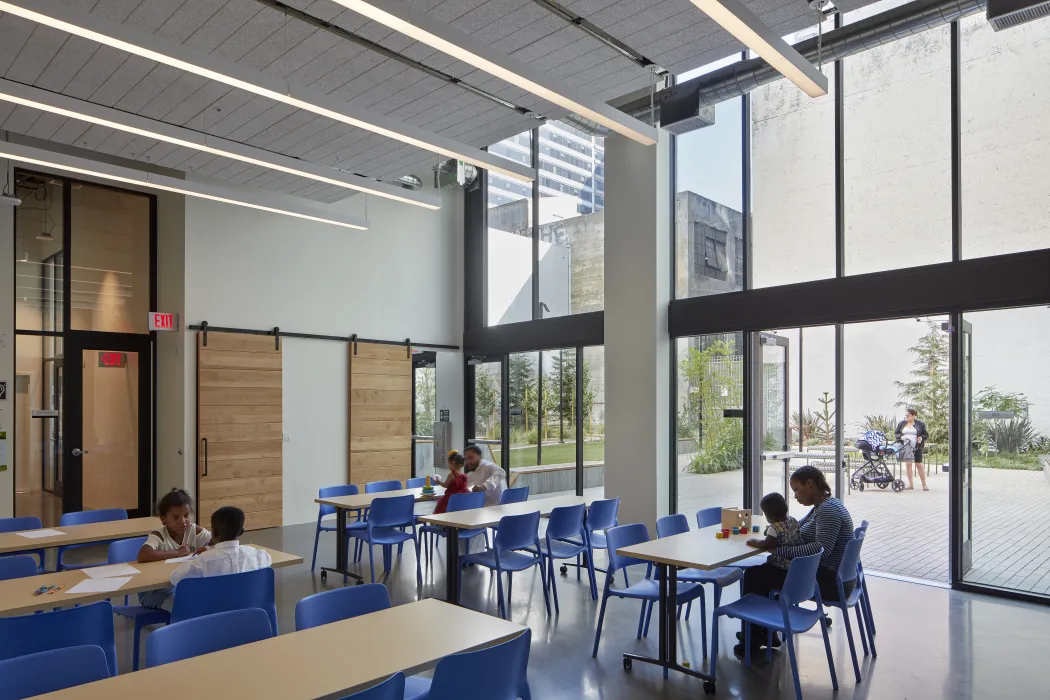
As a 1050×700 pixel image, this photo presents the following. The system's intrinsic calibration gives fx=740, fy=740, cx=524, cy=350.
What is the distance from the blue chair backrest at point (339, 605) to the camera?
123 inches

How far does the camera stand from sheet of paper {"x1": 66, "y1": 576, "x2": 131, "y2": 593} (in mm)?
3584

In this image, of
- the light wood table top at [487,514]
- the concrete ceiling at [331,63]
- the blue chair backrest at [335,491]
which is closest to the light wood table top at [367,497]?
the blue chair backrest at [335,491]

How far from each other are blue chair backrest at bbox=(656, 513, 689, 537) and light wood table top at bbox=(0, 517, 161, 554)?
360 centimetres

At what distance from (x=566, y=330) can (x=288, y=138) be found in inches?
178

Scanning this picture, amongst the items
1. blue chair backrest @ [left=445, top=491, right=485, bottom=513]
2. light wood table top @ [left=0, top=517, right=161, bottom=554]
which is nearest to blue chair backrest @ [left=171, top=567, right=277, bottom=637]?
light wood table top @ [left=0, top=517, right=161, bottom=554]

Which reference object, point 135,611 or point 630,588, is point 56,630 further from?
point 630,588

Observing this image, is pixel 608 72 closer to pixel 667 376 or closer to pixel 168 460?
pixel 667 376

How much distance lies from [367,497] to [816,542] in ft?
13.8

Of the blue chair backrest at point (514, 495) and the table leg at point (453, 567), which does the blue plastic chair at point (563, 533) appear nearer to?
the table leg at point (453, 567)

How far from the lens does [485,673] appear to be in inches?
102

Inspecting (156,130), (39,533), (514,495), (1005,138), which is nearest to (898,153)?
(1005,138)

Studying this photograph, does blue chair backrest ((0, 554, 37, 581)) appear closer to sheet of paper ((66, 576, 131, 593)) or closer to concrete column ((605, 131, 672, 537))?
sheet of paper ((66, 576, 131, 593))

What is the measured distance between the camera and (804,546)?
178 inches

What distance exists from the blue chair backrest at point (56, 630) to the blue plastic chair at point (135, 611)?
113 cm
